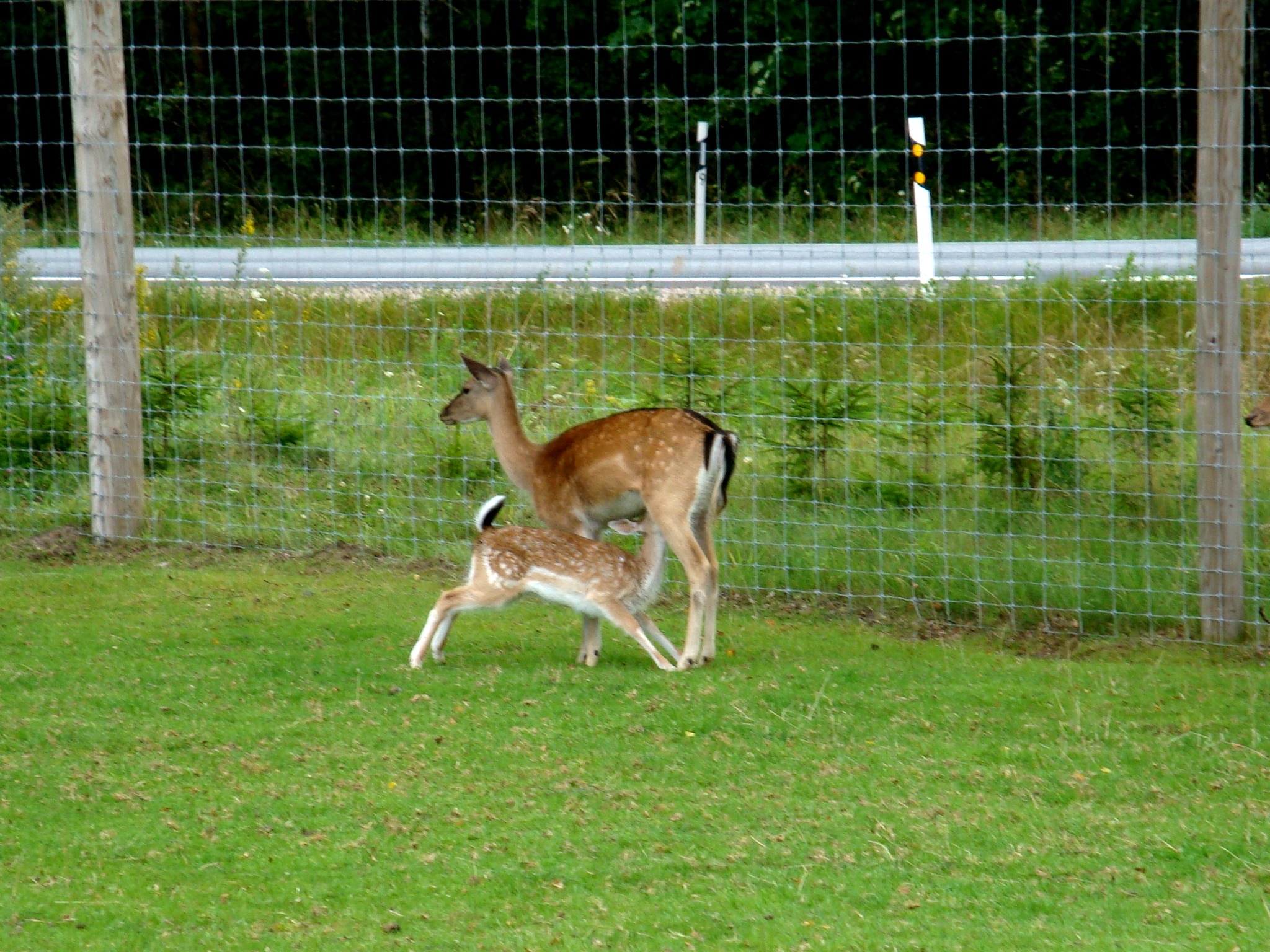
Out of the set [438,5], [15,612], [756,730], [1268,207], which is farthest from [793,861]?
[438,5]

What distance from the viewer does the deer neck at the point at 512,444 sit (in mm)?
7367

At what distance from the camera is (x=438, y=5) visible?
908 inches

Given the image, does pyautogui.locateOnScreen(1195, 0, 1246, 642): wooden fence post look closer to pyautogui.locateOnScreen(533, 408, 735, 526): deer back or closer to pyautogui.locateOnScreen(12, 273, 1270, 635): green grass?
pyautogui.locateOnScreen(12, 273, 1270, 635): green grass

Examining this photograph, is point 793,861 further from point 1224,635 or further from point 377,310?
point 377,310

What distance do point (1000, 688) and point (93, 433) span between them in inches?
193

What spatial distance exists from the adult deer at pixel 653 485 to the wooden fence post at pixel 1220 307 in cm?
190

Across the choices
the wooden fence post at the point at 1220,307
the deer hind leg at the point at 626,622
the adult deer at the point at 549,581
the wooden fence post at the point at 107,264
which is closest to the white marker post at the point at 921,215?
the wooden fence post at the point at 1220,307

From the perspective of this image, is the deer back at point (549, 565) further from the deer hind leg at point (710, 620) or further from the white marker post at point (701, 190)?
the white marker post at point (701, 190)

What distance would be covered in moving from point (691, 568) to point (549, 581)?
57 cm

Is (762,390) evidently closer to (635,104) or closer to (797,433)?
(797,433)

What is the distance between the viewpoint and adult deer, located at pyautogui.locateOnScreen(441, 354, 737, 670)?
644cm

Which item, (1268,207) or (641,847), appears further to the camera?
(1268,207)

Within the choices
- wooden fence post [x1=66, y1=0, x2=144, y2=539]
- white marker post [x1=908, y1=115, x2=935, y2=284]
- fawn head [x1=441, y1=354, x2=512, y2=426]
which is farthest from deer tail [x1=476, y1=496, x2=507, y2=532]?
white marker post [x1=908, y1=115, x2=935, y2=284]

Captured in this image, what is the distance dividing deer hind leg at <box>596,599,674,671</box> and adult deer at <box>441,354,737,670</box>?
0.34ft
